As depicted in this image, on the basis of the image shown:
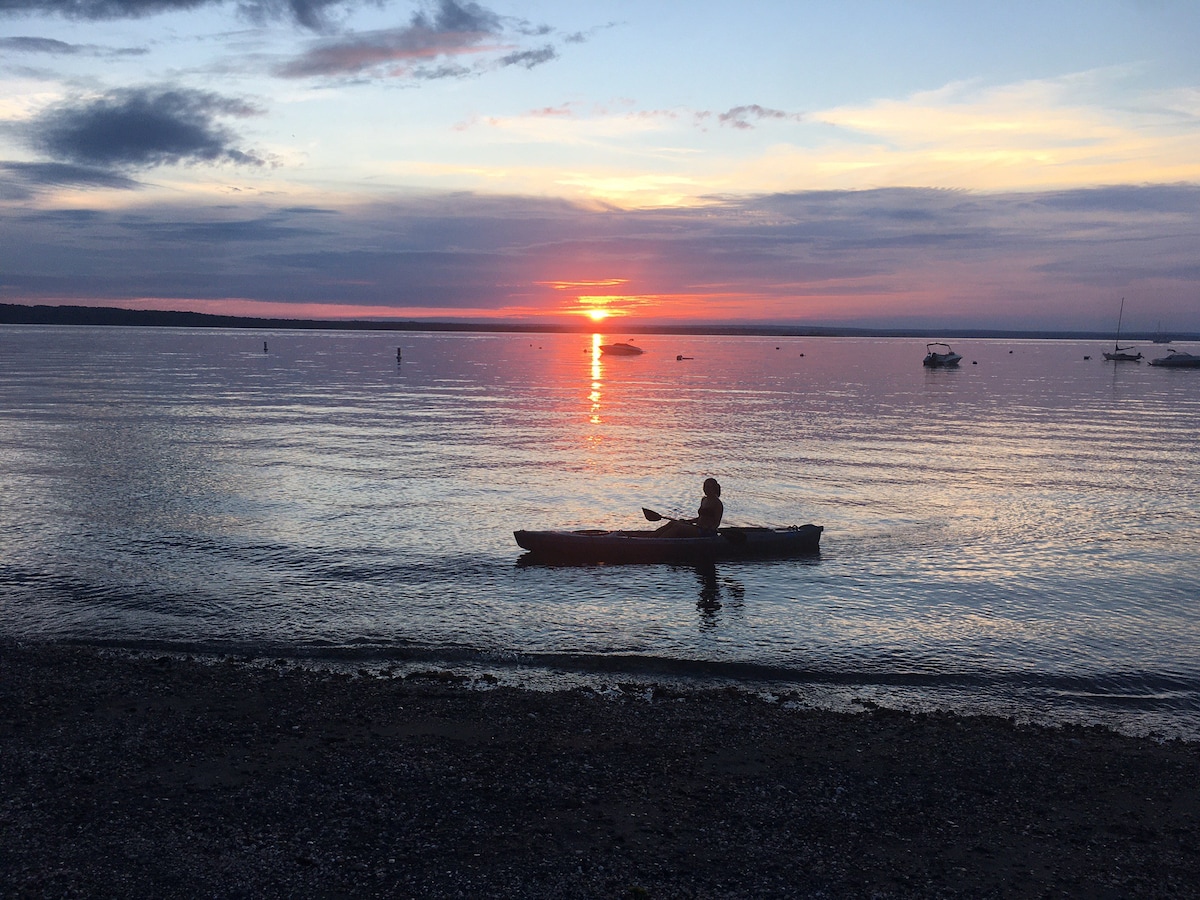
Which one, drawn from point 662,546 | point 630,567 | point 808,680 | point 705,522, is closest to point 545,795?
point 808,680

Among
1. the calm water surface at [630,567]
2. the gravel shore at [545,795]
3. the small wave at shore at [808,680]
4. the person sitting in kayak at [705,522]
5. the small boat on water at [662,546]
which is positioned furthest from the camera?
the person sitting in kayak at [705,522]

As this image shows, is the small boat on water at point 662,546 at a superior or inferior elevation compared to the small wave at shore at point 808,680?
superior

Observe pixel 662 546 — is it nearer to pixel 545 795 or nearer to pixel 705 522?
pixel 705 522

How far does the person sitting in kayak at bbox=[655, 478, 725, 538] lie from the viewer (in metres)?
22.8

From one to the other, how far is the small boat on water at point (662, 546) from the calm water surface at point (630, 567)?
429 mm

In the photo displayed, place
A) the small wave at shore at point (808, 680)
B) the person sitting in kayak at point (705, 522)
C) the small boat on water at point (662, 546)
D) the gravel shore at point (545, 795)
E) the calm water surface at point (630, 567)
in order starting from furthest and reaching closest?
1. the person sitting in kayak at point (705, 522)
2. the small boat on water at point (662, 546)
3. the calm water surface at point (630, 567)
4. the small wave at shore at point (808, 680)
5. the gravel shore at point (545, 795)

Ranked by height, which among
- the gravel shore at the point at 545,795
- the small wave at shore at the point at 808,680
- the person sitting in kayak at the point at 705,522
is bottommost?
the small wave at shore at the point at 808,680

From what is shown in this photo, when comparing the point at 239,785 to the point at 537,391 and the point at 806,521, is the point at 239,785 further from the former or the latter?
the point at 537,391

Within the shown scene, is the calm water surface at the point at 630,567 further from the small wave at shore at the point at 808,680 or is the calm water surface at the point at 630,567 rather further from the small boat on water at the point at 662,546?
the small boat on water at the point at 662,546

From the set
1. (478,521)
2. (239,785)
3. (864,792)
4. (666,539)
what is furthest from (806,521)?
(239,785)

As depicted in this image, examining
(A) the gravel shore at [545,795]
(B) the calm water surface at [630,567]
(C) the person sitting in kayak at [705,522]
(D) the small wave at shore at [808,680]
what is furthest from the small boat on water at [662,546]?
(A) the gravel shore at [545,795]

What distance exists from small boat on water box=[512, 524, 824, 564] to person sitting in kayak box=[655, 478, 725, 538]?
0.74 ft

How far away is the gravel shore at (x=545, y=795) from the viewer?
884cm

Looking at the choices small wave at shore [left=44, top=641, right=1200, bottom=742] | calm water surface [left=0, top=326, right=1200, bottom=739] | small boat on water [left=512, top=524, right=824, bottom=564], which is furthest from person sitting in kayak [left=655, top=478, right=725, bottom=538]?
small wave at shore [left=44, top=641, right=1200, bottom=742]
